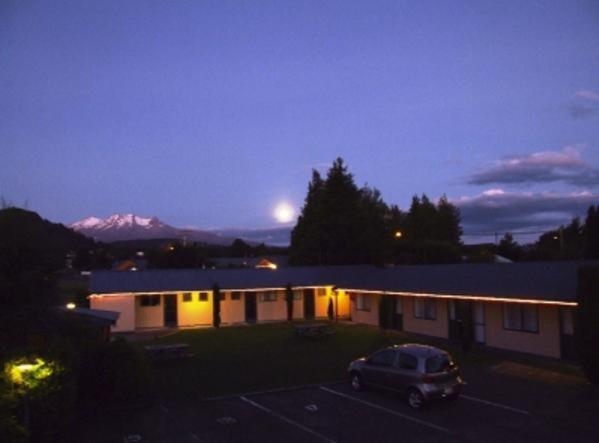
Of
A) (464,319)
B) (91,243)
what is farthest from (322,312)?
(91,243)

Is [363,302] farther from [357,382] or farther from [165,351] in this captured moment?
[357,382]

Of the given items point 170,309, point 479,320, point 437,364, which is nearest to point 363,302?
point 479,320

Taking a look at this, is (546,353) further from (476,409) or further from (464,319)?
(476,409)

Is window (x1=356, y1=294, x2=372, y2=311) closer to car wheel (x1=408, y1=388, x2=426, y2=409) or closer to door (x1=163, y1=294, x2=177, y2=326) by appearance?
door (x1=163, y1=294, x2=177, y2=326)

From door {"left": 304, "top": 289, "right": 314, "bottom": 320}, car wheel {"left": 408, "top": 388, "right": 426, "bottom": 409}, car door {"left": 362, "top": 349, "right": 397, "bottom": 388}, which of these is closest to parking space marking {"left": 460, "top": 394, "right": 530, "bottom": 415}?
car wheel {"left": 408, "top": 388, "right": 426, "bottom": 409}

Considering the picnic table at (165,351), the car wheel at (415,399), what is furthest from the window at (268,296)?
the car wheel at (415,399)

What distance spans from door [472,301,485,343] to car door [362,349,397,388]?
1081 cm

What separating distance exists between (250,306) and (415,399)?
2581 cm

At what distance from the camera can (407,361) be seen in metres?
16.2

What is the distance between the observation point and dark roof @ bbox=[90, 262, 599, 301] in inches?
918

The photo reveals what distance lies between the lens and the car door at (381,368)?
16781mm

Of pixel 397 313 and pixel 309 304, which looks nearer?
pixel 397 313

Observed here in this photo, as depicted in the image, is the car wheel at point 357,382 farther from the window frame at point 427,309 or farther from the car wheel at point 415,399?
the window frame at point 427,309

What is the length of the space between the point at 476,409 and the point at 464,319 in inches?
417
